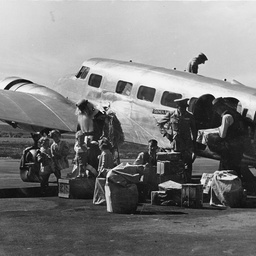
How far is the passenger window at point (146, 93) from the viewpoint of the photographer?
45.1 feet

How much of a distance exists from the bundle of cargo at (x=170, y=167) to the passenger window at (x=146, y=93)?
262cm

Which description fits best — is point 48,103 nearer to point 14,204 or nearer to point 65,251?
point 14,204

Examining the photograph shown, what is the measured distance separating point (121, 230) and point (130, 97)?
7.19 meters

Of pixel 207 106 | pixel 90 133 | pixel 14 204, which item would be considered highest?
pixel 207 106

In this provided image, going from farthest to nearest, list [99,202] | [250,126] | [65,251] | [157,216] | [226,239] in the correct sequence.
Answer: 1. [250,126]
2. [99,202]
3. [157,216]
4. [226,239]
5. [65,251]

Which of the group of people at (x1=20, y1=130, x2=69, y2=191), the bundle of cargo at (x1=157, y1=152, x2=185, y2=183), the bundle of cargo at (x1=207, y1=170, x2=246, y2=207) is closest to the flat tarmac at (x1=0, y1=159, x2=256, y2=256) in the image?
the bundle of cargo at (x1=207, y1=170, x2=246, y2=207)

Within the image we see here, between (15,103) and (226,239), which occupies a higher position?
(15,103)

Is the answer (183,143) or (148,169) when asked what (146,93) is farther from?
(148,169)

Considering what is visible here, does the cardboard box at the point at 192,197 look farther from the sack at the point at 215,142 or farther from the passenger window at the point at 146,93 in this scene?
the passenger window at the point at 146,93

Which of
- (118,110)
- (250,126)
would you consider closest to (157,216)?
(250,126)

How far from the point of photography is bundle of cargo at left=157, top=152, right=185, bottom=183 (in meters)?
11.4

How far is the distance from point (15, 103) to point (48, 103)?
1435 millimetres

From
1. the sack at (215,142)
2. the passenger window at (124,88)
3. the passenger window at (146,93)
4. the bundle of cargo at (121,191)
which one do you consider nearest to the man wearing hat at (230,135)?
the sack at (215,142)

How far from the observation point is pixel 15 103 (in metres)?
14.8
